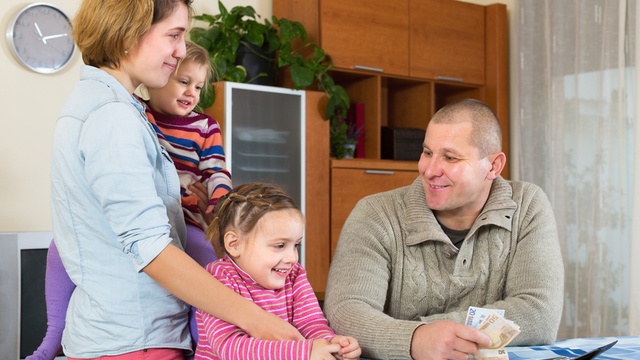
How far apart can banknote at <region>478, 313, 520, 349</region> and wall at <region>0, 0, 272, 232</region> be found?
297cm

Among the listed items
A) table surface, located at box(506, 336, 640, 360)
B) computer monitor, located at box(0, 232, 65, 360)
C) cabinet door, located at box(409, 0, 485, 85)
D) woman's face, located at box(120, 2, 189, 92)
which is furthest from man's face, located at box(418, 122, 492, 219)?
cabinet door, located at box(409, 0, 485, 85)

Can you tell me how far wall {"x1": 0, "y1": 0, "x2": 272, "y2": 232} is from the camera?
3922 mm

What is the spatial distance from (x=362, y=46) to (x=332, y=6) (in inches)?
12.9

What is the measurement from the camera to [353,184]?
4836 mm

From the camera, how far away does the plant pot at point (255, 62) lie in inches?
178

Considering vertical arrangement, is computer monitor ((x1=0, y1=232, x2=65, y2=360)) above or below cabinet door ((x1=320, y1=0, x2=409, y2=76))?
below

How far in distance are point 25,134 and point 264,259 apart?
2762 mm

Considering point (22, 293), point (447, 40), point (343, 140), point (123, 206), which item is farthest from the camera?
point (447, 40)

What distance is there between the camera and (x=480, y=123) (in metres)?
2.31

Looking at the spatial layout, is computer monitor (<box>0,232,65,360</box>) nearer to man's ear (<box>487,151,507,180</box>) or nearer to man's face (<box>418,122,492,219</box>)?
man's face (<box>418,122,492,219</box>)

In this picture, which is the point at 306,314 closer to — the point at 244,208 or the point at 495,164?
the point at 244,208

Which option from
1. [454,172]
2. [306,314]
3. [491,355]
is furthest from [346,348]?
[454,172]

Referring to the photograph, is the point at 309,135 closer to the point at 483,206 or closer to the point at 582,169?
the point at 582,169

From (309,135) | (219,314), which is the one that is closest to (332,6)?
(309,135)
